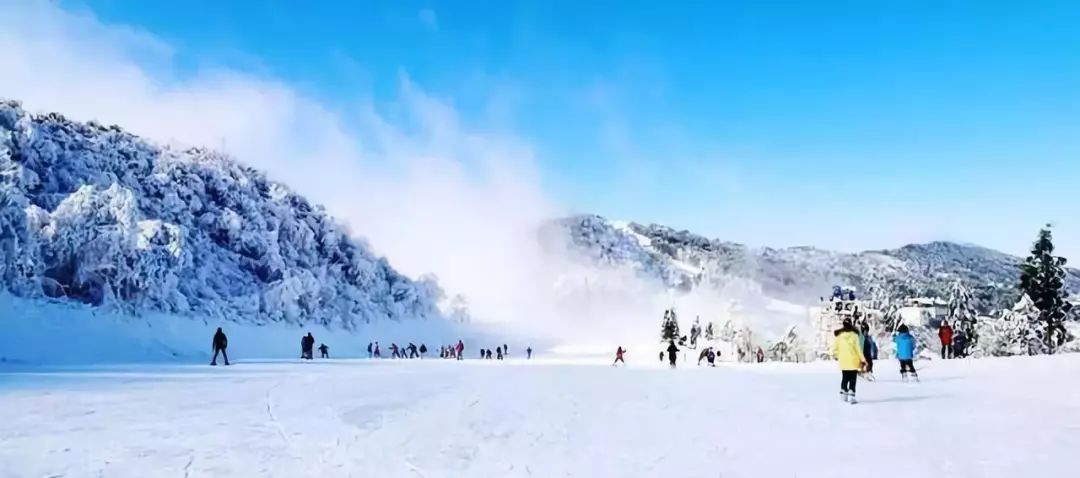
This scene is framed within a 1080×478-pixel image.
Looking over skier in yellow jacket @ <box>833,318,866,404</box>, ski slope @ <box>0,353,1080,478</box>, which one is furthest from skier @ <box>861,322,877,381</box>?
skier in yellow jacket @ <box>833,318,866,404</box>

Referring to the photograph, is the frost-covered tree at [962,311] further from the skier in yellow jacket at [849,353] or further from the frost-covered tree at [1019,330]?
the skier in yellow jacket at [849,353]

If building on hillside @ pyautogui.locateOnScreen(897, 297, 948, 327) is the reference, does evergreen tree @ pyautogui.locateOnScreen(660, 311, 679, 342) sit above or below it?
below

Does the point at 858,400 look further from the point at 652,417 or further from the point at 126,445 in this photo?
the point at 126,445

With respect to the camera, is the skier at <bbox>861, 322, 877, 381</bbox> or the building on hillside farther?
A: the building on hillside

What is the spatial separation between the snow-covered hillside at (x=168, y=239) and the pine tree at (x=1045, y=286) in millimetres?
49937

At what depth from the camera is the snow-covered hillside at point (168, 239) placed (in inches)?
1656

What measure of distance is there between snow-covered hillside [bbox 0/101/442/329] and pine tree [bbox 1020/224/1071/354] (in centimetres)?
4994

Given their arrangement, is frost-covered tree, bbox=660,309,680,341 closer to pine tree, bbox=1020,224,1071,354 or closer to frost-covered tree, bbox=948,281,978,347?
frost-covered tree, bbox=948,281,978,347

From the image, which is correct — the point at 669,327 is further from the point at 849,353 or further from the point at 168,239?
the point at 849,353

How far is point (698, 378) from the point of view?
2356 cm

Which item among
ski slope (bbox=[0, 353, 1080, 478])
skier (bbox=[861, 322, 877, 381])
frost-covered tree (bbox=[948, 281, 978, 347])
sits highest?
frost-covered tree (bbox=[948, 281, 978, 347])

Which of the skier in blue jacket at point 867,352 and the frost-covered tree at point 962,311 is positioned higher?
the frost-covered tree at point 962,311

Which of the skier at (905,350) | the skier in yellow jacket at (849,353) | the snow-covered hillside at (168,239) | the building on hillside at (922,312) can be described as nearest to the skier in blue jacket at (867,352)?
the skier at (905,350)

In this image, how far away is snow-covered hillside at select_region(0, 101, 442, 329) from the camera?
4206cm
